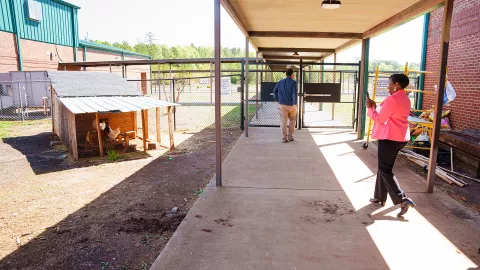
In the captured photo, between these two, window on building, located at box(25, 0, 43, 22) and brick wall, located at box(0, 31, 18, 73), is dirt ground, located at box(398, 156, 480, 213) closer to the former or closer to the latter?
brick wall, located at box(0, 31, 18, 73)

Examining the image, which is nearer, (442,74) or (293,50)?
(442,74)

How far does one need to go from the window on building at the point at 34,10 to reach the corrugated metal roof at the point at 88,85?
13482mm

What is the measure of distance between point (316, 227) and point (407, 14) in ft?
17.3

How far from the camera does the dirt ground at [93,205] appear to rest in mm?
3752

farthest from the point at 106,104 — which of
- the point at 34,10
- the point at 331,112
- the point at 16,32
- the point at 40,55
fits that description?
the point at 40,55

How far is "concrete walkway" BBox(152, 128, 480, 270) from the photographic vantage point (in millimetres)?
3316

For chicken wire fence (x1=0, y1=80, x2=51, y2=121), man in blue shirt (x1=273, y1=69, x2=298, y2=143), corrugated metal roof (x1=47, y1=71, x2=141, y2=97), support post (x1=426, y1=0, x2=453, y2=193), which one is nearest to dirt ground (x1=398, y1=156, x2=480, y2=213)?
support post (x1=426, y1=0, x2=453, y2=193)

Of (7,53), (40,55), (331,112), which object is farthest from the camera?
(40,55)

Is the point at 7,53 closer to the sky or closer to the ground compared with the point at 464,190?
closer to the sky

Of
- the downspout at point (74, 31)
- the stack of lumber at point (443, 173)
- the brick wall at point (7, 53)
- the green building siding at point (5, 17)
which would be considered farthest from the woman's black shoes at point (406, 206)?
the downspout at point (74, 31)

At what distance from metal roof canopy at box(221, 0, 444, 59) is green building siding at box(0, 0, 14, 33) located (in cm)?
1699

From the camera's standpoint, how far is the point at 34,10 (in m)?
21.3

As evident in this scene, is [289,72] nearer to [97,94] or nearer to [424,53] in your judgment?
[97,94]

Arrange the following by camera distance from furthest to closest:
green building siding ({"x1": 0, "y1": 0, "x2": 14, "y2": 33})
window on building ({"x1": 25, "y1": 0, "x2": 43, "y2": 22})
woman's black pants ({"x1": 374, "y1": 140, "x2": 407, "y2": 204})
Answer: window on building ({"x1": 25, "y1": 0, "x2": 43, "y2": 22}), green building siding ({"x1": 0, "y1": 0, "x2": 14, "y2": 33}), woman's black pants ({"x1": 374, "y1": 140, "x2": 407, "y2": 204})
